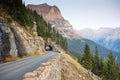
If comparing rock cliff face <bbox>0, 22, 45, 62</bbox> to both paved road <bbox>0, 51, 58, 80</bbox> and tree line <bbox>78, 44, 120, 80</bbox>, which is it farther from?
tree line <bbox>78, 44, 120, 80</bbox>

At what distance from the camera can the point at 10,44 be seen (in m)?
43.1

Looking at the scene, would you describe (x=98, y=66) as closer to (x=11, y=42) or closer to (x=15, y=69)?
(x=11, y=42)

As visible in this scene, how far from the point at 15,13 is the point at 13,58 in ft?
69.2

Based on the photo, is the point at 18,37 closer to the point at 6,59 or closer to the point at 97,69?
the point at 6,59

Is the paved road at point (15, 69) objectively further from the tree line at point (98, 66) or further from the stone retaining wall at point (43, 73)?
the tree line at point (98, 66)

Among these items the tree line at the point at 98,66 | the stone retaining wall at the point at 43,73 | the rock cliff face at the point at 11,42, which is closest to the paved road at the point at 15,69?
the stone retaining wall at the point at 43,73

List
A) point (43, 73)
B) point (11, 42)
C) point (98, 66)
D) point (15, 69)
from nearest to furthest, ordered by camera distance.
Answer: point (43, 73), point (15, 69), point (11, 42), point (98, 66)

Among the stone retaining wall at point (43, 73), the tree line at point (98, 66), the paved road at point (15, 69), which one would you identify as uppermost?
the stone retaining wall at point (43, 73)

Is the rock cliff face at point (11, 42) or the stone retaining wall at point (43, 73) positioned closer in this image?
the stone retaining wall at point (43, 73)

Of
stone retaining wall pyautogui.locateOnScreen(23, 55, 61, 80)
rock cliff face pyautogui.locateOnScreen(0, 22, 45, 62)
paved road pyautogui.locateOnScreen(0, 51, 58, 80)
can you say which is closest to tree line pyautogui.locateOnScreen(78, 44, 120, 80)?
rock cliff face pyautogui.locateOnScreen(0, 22, 45, 62)

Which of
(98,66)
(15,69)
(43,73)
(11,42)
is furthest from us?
(98,66)

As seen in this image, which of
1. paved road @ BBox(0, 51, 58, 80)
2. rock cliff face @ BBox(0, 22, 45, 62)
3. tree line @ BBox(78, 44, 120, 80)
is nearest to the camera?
paved road @ BBox(0, 51, 58, 80)

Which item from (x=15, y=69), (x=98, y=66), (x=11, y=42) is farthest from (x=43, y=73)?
(x=98, y=66)

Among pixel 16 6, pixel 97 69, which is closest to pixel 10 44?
pixel 16 6
